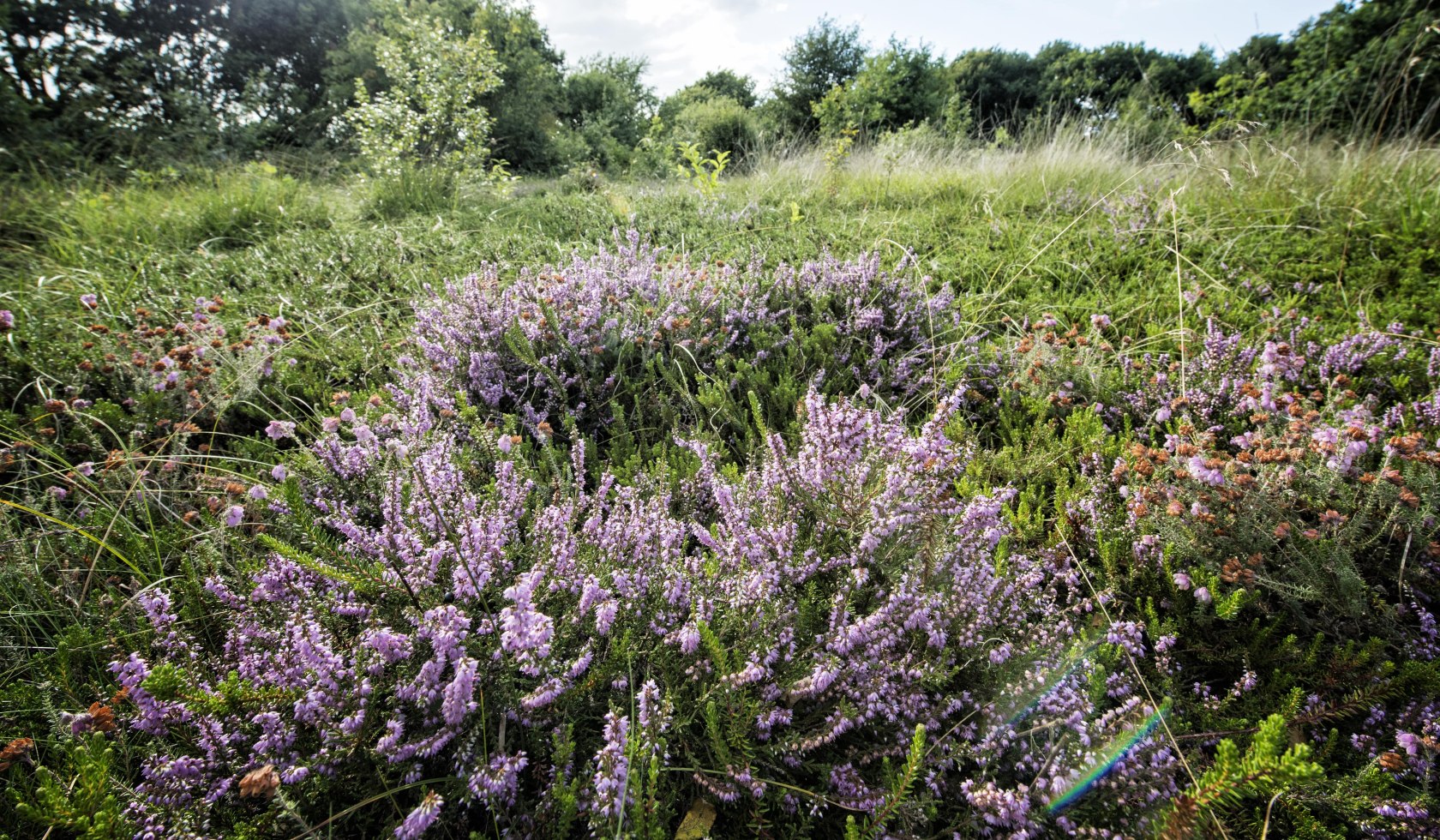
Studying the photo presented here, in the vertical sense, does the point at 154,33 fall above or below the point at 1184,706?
above

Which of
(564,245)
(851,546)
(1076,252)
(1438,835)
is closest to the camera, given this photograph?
(1438,835)

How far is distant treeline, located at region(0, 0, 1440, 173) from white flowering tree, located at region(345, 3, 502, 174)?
967mm

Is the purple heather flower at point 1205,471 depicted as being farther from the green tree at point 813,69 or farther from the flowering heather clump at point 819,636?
the green tree at point 813,69

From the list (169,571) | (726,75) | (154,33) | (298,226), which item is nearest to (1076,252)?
(169,571)

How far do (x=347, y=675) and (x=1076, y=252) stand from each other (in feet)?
14.5

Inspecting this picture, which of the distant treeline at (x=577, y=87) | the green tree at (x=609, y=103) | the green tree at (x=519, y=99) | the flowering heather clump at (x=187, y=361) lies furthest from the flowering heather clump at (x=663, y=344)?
the green tree at (x=609, y=103)

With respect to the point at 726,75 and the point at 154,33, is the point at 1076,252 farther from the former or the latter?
the point at 726,75

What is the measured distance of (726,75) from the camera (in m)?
30.9

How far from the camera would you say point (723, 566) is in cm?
149

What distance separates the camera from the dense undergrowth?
113 cm

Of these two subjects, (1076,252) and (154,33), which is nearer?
(1076,252)

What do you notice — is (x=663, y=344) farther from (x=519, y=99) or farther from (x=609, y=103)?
(x=609, y=103)

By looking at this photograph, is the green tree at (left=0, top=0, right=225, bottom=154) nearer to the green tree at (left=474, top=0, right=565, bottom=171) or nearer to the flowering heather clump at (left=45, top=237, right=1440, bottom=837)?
the green tree at (left=474, top=0, right=565, bottom=171)

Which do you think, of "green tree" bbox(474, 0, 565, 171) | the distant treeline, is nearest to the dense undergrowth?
the distant treeline
